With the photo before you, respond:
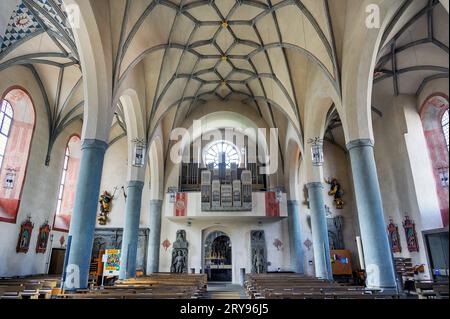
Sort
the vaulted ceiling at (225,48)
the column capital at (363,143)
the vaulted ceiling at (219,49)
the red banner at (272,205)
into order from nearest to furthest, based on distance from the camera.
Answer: the column capital at (363,143) → the vaulted ceiling at (219,49) → the vaulted ceiling at (225,48) → the red banner at (272,205)

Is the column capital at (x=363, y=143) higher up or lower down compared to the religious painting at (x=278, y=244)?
higher up

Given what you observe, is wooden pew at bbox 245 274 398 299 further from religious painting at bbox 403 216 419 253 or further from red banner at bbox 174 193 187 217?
red banner at bbox 174 193 187 217

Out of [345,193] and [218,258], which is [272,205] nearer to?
[218,258]

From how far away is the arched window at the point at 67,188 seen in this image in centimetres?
1507

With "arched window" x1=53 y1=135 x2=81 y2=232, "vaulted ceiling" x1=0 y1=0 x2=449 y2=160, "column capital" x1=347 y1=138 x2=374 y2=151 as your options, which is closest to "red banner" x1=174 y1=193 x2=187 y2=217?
"vaulted ceiling" x1=0 y1=0 x2=449 y2=160

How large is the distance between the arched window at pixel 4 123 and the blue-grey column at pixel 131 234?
5108mm

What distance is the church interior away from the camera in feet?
24.0

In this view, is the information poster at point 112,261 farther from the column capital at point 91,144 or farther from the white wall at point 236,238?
the column capital at point 91,144

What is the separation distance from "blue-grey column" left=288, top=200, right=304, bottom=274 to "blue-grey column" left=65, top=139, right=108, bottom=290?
11104 mm

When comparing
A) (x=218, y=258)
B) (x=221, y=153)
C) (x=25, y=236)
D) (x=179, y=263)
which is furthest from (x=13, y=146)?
(x=218, y=258)

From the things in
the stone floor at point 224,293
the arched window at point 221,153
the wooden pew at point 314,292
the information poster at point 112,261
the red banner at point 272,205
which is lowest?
the stone floor at point 224,293

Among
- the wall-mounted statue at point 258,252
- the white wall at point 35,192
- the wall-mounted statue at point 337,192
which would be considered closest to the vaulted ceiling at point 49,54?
the white wall at point 35,192

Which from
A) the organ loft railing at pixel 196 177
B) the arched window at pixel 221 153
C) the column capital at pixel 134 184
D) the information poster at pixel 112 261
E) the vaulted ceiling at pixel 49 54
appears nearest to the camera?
the vaulted ceiling at pixel 49 54
